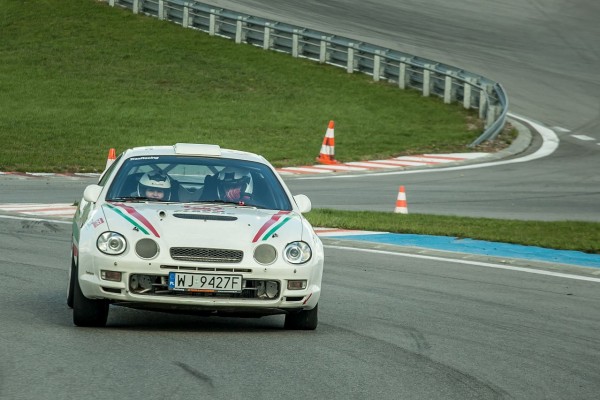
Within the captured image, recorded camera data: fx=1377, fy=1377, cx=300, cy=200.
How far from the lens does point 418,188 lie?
75.6ft

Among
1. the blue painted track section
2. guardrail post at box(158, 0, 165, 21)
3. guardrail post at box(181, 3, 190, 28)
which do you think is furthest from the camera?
guardrail post at box(158, 0, 165, 21)

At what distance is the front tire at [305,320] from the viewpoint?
31.5ft

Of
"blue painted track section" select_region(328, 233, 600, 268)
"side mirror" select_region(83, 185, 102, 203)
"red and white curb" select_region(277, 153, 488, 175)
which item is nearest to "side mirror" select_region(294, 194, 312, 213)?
"side mirror" select_region(83, 185, 102, 203)

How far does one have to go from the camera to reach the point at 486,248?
51.0 ft

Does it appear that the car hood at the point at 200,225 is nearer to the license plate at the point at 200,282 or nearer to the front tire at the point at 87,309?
the license plate at the point at 200,282

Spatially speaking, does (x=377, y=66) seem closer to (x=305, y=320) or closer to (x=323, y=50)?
(x=323, y=50)

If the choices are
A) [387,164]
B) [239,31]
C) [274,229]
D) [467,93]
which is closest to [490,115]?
[467,93]

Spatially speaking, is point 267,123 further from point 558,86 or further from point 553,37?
point 553,37

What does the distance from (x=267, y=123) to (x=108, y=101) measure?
4.34 m

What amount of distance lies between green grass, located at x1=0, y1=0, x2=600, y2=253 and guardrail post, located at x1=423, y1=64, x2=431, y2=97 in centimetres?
28

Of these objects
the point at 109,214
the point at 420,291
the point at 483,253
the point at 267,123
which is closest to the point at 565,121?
the point at 267,123

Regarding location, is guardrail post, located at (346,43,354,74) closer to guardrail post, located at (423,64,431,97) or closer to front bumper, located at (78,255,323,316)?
guardrail post, located at (423,64,431,97)

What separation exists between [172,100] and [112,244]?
79.3 feet

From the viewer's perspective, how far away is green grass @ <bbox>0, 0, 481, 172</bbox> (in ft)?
92.4
